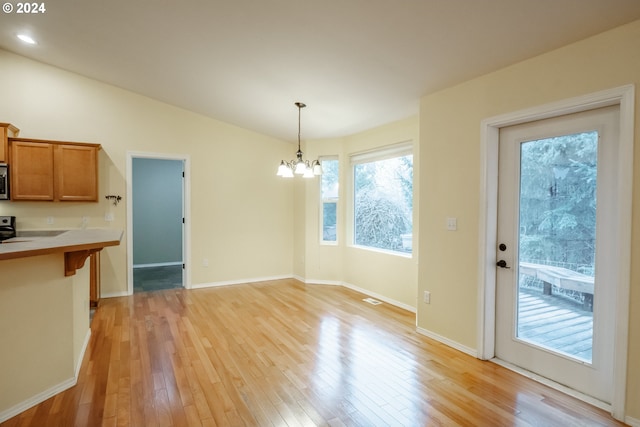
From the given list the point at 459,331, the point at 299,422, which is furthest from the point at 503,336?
the point at 299,422

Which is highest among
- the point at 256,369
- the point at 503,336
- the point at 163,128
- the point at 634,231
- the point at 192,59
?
the point at 192,59

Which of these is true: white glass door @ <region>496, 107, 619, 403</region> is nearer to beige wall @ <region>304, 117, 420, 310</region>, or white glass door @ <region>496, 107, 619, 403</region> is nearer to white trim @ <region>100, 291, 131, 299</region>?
beige wall @ <region>304, 117, 420, 310</region>

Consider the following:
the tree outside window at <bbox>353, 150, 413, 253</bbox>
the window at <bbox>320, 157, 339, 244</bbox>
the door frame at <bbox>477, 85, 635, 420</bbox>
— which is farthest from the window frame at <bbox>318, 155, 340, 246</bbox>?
the door frame at <bbox>477, 85, 635, 420</bbox>

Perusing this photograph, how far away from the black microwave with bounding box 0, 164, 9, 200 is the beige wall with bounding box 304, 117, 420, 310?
3.95 m

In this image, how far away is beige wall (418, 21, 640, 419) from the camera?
205 cm

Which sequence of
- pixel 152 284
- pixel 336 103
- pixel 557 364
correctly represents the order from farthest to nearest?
pixel 152 284 → pixel 336 103 → pixel 557 364

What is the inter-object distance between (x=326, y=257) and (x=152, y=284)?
3.03 meters

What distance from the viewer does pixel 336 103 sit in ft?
13.0

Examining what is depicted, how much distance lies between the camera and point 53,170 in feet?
13.9

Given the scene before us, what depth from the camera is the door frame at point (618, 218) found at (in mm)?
2064

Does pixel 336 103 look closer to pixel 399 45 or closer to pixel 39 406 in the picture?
pixel 399 45

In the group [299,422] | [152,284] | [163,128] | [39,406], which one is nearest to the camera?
[299,422]

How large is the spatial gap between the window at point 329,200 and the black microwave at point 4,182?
4.17m

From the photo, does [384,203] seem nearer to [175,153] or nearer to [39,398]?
[175,153]
